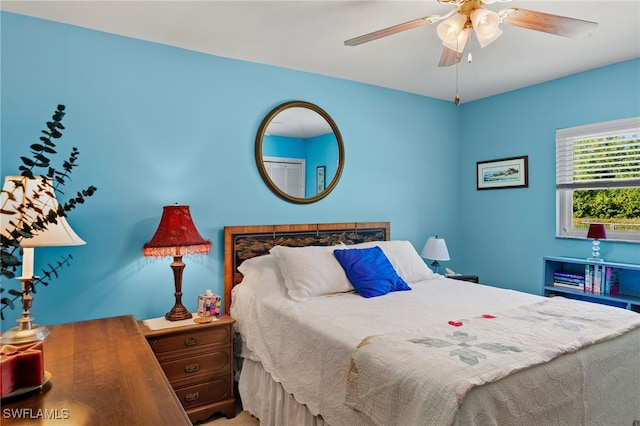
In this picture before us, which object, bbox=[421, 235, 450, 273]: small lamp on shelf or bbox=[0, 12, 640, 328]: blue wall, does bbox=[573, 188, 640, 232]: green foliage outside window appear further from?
bbox=[421, 235, 450, 273]: small lamp on shelf

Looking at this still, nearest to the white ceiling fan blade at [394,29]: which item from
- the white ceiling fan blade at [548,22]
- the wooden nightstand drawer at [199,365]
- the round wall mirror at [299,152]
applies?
the white ceiling fan blade at [548,22]

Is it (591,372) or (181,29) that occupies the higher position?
(181,29)

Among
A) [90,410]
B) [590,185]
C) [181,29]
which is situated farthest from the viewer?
[590,185]

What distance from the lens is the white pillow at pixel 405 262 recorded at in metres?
3.00

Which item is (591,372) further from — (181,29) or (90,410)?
(181,29)

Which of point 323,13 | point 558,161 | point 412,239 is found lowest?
point 412,239

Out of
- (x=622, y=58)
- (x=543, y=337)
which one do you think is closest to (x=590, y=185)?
(x=622, y=58)

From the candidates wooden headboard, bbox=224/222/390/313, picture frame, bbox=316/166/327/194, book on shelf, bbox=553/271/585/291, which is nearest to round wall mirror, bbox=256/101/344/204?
picture frame, bbox=316/166/327/194

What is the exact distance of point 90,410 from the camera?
1.06 metres

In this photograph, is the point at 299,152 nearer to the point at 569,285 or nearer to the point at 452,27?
the point at 452,27

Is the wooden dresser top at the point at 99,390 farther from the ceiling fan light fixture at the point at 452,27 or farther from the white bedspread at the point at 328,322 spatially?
the ceiling fan light fixture at the point at 452,27

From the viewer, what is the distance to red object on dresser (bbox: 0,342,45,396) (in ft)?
3.53

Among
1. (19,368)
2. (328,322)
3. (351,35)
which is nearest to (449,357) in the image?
(328,322)

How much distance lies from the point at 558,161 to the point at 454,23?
2300 mm
